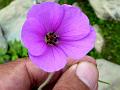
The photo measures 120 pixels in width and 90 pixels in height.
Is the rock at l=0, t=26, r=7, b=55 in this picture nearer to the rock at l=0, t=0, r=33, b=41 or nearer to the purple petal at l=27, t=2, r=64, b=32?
the rock at l=0, t=0, r=33, b=41

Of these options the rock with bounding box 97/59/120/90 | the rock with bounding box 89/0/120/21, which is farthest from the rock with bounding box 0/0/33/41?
the rock with bounding box 97/59/120/90

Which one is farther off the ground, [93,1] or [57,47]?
[57,47]

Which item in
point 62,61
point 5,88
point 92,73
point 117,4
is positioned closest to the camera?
point 62,61

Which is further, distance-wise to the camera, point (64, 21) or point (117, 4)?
point (117, 4)

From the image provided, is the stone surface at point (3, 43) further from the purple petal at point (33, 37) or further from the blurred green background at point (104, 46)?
the purple petal at point (33, 37)

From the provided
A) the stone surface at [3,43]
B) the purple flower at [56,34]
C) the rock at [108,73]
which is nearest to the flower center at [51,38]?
the purple flower at [56,34]

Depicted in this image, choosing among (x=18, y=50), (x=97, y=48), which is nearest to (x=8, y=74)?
(x=18, y=50)

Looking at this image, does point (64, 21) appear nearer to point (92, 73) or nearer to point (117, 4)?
point (92, 73)

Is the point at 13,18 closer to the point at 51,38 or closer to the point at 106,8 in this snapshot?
the point at 106,8
